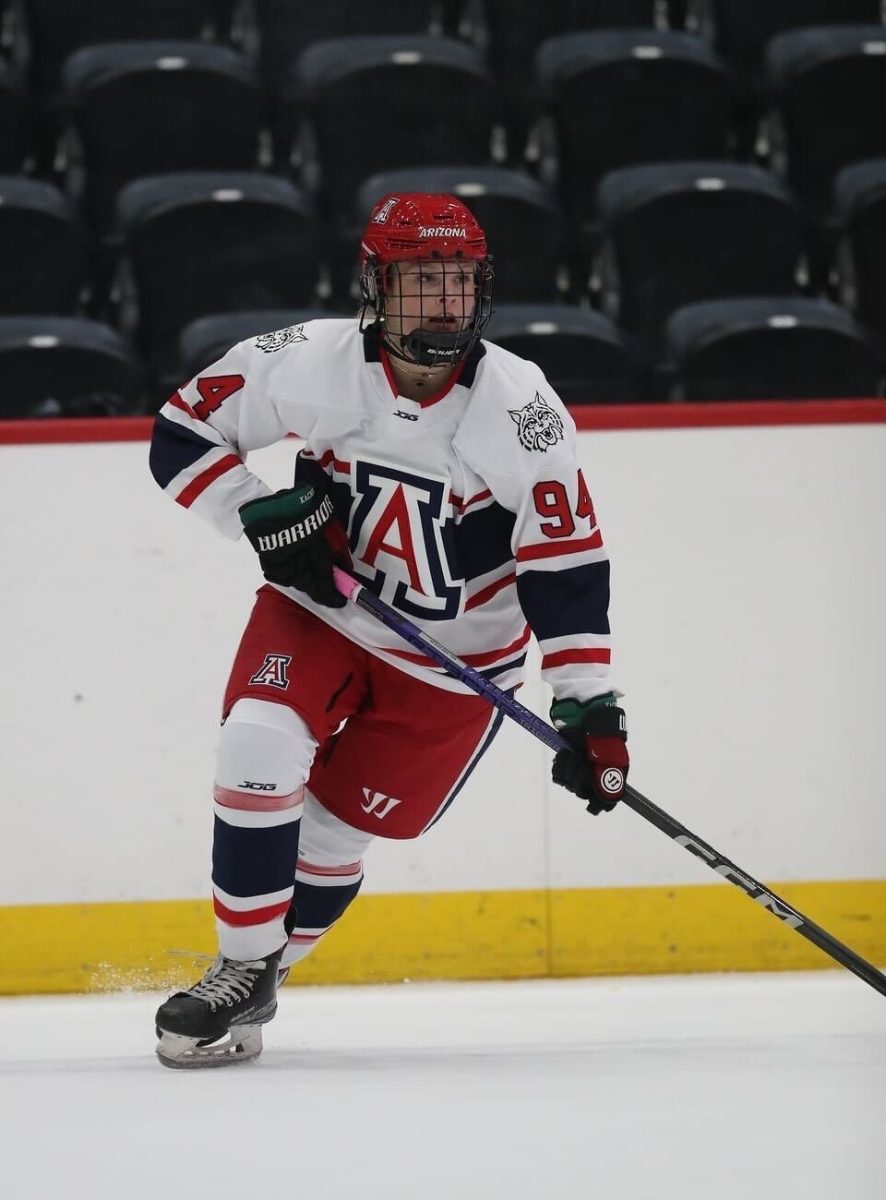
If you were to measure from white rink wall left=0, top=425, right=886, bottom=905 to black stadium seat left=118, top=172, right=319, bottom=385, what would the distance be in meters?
1.25

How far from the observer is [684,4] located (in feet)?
18.0

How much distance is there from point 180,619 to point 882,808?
4.74ft

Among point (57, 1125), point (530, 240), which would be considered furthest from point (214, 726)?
point (530, 240)

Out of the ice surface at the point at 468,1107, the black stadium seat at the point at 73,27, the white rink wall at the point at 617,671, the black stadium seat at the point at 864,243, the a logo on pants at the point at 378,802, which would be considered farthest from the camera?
the black stadium seat at the point at 73,27

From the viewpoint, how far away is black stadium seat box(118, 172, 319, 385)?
444 cm

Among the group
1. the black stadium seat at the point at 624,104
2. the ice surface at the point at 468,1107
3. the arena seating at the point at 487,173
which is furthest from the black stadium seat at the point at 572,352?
the ice surface at the point at 468,1107

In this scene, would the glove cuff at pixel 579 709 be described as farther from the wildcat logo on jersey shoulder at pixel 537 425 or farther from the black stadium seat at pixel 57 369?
the black stadium seat at pixel 57 369

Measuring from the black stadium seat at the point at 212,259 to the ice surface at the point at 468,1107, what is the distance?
204 centimetres

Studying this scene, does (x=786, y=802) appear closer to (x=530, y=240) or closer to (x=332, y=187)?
(x=530, y=240)

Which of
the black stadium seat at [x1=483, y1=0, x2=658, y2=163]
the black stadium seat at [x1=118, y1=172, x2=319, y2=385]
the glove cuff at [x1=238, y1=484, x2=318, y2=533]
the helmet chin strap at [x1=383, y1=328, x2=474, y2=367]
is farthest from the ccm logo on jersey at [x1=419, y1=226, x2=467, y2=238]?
the black stadium seat at [x1=483, y1=0, x2=658, y2=163]

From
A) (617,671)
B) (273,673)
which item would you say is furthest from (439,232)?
(617,671)

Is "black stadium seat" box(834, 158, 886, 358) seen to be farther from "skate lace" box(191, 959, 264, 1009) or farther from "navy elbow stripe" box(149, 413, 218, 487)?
"skate lace" box(191, 959, 264, 1009)

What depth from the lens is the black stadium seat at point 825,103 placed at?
16.1 ft

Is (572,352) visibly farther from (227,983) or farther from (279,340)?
(227,983)
